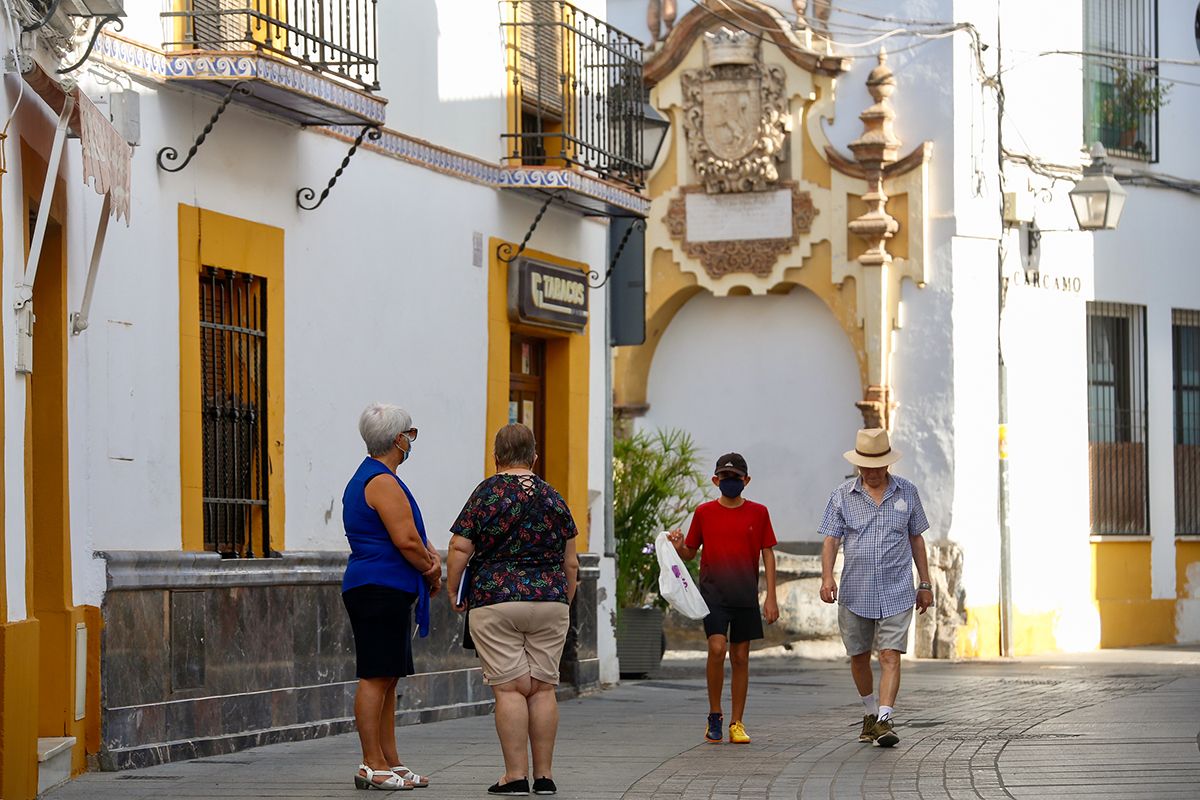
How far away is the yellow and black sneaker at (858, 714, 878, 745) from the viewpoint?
12.1 m

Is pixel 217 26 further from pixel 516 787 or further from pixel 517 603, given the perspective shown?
pixel 516 787

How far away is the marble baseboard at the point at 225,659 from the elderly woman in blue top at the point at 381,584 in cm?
164

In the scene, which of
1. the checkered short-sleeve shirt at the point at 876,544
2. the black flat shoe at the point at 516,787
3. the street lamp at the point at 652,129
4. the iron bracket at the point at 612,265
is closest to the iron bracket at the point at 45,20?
the black flat shoe at the point at 516,787

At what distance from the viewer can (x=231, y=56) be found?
11695 millimetres

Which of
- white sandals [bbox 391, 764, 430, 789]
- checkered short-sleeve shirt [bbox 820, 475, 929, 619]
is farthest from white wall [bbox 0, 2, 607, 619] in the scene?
checkered short-sleeve shirt [bbox 820, 475, 929, 619]

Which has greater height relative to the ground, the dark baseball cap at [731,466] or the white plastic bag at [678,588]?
the dark baseball cap at [731,466]

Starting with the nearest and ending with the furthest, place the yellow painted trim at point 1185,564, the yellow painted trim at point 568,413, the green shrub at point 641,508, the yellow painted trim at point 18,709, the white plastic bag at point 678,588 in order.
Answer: the yellow painted trim at point 18,709 < the white plastic bag at point 678,588 < the yellow painted trim at point 568,413 < the green shrub at point 641,508 < the yellow painted trim at point 1185,564

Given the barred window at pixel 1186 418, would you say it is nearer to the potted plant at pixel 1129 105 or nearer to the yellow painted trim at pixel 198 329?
the potted plant at pixel 1129 105

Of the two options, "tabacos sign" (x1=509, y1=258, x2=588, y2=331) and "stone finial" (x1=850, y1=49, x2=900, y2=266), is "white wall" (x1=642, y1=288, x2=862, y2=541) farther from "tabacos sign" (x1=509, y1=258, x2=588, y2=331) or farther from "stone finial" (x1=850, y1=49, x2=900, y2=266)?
"tabacos sign" (x1=509, y1=258, x2=588, y2=331)

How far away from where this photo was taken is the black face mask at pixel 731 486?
40.9 feet

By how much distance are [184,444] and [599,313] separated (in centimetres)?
664

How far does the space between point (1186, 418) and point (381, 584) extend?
17200mm

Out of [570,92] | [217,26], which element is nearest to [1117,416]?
[570,92]

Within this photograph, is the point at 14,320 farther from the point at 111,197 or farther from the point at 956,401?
the point at 956,401
